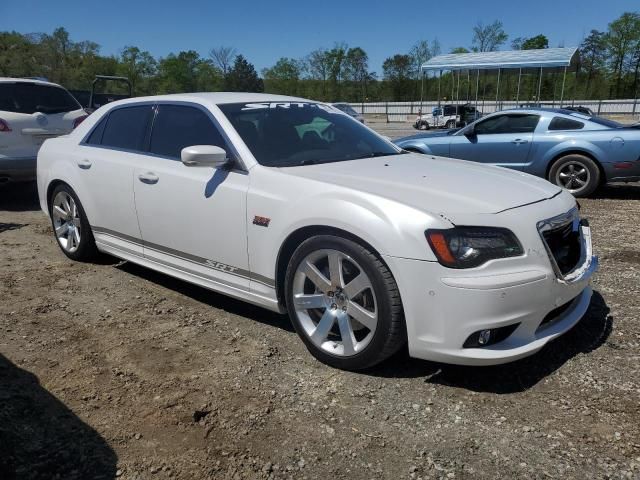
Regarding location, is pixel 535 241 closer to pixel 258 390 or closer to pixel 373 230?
pixel 373 230

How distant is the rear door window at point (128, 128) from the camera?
4473 millimetres

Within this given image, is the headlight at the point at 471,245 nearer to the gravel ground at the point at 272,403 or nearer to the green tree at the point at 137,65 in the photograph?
the gravel ground at the point at 272,403

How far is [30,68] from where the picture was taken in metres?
58.8

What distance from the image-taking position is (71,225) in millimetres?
5254

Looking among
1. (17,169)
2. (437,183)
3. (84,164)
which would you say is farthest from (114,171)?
(17,169)

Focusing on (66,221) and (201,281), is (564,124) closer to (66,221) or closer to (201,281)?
(201,281)

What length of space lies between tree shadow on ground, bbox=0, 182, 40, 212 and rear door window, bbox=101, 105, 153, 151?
3914mm

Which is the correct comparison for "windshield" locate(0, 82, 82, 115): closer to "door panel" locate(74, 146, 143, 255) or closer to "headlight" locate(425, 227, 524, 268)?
"door panel" locate(74, 146, 143, 255)

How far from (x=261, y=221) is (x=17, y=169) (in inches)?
224

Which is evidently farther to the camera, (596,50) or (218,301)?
(596,50)

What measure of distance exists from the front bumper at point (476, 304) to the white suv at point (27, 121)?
21.8 ft

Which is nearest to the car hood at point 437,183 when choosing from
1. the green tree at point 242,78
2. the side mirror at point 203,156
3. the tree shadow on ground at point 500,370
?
the side mirror at point 203,156

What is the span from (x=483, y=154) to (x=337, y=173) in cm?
659

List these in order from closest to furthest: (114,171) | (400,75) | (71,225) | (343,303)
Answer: (343,303) < (114,171) < (71,225) < (400,75)
